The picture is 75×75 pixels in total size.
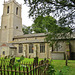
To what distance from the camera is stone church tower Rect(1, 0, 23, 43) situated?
117 feet

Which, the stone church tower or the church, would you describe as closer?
the church

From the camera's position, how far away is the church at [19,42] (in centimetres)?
2352

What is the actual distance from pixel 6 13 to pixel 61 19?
32.5m

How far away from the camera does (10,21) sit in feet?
120

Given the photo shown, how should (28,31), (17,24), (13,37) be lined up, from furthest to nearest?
(28,31), (17,24), (13,37)

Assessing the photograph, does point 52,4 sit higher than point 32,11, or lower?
higher

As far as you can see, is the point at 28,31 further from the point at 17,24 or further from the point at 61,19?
the point at 61,19

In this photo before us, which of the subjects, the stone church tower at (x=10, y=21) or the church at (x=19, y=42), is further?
the stone church tower at (x=10, y=21)

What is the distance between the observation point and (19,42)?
2875cm

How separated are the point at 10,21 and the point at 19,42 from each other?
11911 millimetres

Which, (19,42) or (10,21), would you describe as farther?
(10,21)

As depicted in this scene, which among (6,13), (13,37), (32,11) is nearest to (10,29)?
(13,37)

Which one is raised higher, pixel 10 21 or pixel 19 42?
pixel 10 21

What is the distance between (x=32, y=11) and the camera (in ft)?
36.0
